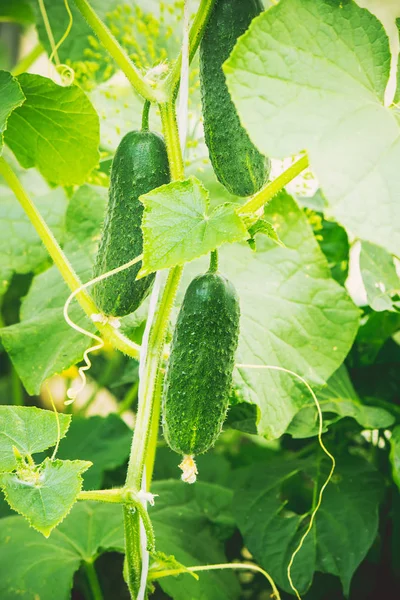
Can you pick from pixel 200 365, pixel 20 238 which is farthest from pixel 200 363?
pixel 20 238

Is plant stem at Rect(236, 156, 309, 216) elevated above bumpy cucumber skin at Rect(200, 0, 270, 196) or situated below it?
below

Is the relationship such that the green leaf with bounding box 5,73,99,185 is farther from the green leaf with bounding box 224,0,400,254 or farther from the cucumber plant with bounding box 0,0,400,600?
the green leaf with bounding box 224,0,400,254

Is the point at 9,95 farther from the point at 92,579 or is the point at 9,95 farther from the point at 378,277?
the point at 92,579

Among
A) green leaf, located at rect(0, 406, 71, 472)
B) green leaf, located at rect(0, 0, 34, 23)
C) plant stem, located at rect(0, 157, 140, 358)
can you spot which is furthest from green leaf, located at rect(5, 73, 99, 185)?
green leaf, located at rect(0, 0, 34, 23)

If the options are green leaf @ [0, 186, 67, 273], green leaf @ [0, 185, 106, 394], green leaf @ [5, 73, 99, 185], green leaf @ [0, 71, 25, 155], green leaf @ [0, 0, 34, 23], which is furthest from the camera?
green leaf @ [0, 0, 34, 23]

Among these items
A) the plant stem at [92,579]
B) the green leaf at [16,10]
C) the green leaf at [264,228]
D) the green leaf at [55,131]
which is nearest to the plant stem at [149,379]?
the green leaf at [264,228]

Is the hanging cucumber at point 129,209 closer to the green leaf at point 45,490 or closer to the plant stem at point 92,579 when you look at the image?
the green leaf at point 45,490
